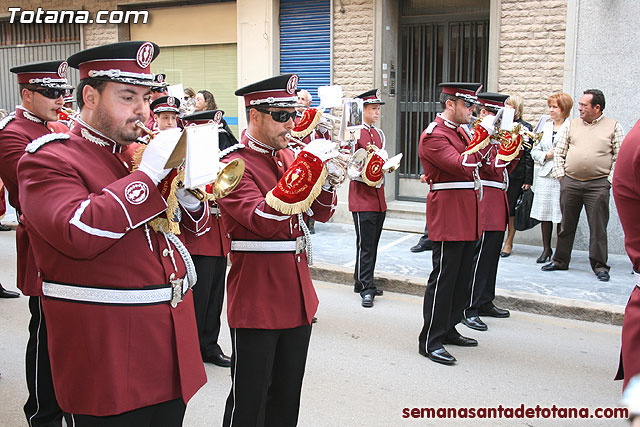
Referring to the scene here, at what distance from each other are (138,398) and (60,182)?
2.86 feet

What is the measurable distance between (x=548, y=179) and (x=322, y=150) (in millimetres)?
6432

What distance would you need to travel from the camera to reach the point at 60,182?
93.4 inches

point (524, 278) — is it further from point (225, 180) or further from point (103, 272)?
point (103, 272)

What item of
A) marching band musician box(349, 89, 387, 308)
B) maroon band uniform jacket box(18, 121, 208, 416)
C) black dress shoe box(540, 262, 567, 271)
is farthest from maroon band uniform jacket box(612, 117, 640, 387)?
black dress shoe box(540, 262, 567, 271)

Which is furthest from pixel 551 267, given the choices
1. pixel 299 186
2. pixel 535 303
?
pixel 299 186

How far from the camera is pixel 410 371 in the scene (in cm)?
537

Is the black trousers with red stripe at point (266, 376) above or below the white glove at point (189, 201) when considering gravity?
below

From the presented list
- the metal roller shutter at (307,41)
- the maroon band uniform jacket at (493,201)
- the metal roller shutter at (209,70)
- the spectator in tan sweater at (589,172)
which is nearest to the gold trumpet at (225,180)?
the maroon band uniform jacket at (493,201)

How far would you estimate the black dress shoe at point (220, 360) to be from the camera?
553cm

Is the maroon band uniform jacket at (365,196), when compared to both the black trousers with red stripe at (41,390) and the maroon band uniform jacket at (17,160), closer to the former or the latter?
the maroon band uniform jacket at (17,160)

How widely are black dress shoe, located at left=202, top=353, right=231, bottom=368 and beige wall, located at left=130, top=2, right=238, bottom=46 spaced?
8847 mm

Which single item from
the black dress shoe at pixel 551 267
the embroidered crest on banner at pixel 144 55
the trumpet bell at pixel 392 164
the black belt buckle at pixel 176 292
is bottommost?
the black dress shoe at pixel 551 267

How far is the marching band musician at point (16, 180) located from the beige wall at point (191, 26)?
876 centimetres

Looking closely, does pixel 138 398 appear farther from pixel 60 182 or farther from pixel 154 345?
pixel 60 182
